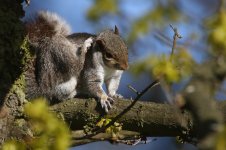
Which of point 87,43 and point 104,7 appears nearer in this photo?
point 104,7

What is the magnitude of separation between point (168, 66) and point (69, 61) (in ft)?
8.09

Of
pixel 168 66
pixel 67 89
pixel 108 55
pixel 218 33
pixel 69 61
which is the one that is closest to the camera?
pixel 218 33

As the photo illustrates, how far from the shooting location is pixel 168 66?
230 cm

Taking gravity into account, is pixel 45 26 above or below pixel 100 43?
above

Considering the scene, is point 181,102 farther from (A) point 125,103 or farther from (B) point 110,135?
(A) point 125,103

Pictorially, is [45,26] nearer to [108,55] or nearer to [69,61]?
[69,61]

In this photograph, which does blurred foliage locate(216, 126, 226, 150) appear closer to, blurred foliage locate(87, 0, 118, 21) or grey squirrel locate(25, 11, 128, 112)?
blurred foliage locate(87, 0, 118, 21)

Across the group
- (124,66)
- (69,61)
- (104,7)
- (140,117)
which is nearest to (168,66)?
(104,7)

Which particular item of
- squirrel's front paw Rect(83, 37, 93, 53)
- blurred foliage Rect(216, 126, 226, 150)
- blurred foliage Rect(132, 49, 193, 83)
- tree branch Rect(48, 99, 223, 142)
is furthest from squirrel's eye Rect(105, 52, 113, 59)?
blurred foliage Rect(216, 126, 226, 150)

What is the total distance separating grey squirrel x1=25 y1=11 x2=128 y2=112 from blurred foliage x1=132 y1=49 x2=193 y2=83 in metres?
1.88

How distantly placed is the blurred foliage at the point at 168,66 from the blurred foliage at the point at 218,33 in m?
0.45

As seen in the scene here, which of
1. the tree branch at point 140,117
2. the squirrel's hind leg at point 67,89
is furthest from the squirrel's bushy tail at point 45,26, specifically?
the tree branch at point 140,117

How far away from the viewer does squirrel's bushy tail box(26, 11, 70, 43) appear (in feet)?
15.0

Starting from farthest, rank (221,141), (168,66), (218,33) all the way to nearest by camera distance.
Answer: (168,66) < (218,33) < (221,141)
